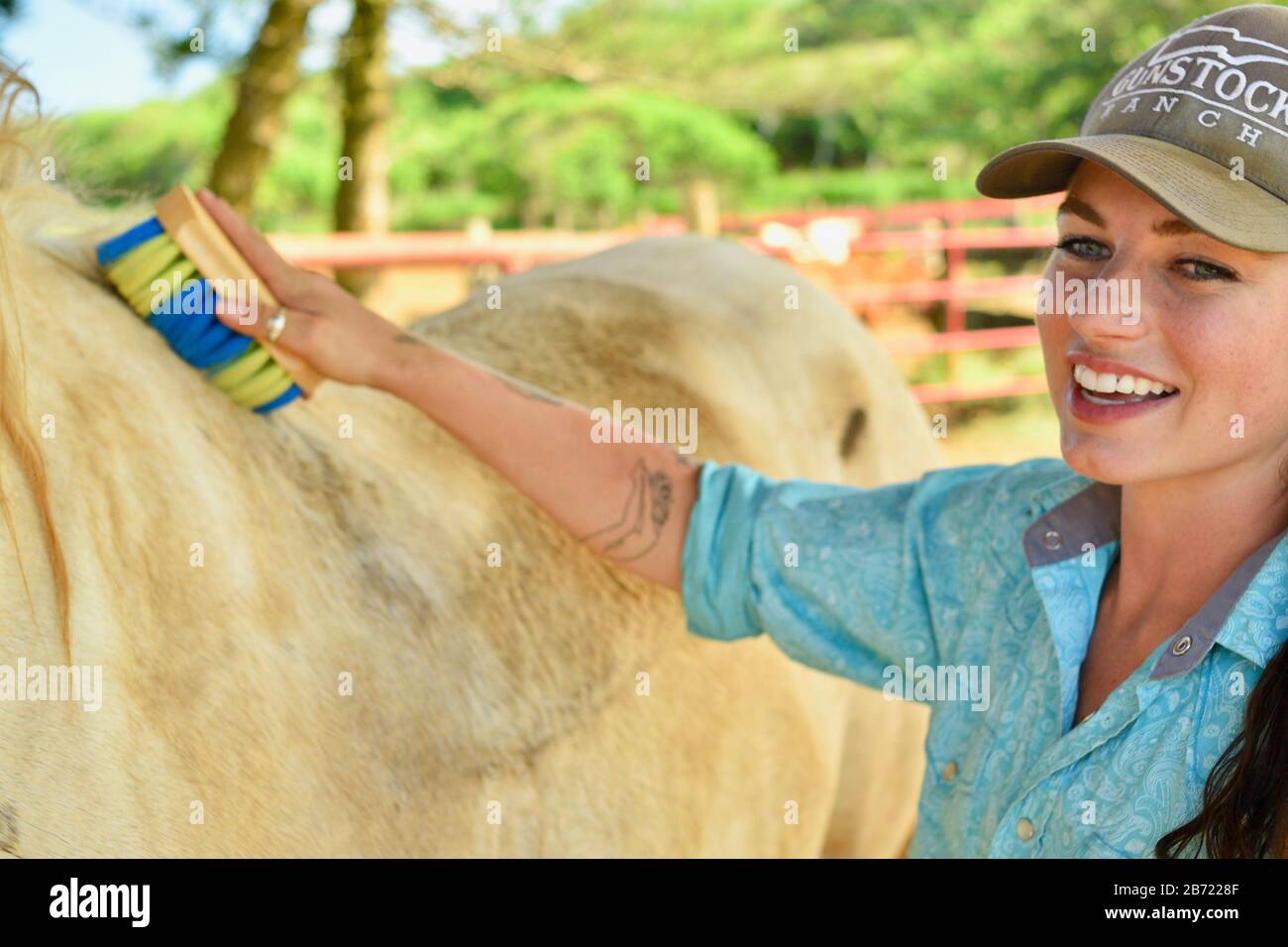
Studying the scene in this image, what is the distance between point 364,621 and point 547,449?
32 centimetres

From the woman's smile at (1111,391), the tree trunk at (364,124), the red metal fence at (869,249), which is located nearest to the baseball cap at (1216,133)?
the woman's smile at (1111,391)

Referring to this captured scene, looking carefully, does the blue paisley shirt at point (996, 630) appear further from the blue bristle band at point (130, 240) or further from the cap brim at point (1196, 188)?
the blue bristle band at point (130, 240)

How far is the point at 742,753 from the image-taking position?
1.95 m

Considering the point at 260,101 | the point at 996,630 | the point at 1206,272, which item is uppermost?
the point at 260,101

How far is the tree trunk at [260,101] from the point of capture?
507 cm

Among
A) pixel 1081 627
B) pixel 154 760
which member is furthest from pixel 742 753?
pixel 154 760

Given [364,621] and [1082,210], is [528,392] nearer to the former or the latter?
[364,621]

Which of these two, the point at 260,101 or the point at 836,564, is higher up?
the point at 260,101

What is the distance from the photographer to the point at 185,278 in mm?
1438

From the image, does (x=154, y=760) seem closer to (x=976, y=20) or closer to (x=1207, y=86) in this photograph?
(x=1207, y=86)

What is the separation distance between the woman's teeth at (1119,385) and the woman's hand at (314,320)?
802 millimetres

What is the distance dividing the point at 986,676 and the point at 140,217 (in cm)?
110

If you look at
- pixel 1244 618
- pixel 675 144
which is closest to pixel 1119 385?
pixel 1244 618
